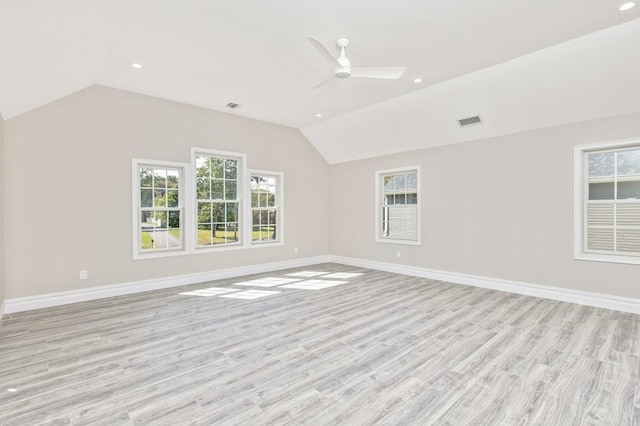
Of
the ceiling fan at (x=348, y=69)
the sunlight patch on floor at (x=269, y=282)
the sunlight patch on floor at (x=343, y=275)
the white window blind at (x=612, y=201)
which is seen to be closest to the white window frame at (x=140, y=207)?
the sunlight patch on floor at (x=269, y=282)

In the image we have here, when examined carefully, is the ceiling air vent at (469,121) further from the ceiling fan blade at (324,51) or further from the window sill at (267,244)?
the window sill at (267,244)

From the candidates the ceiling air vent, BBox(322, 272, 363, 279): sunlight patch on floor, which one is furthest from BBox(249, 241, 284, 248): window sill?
the ceiling air vent

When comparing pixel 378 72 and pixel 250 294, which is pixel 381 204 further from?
pixel 378 72

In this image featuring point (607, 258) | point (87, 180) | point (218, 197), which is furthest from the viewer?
point (218, 197)

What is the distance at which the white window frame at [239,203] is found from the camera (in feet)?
18.5

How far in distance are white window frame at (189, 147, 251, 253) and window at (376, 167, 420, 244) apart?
2.89m

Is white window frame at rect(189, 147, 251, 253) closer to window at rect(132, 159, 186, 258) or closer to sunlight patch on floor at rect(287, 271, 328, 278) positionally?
window at rect(132, 159, 186, 258)

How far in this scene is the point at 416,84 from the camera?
4.70m

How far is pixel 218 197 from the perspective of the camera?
239 inches

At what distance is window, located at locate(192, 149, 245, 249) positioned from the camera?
19.1ft

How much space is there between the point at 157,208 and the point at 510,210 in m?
5.82

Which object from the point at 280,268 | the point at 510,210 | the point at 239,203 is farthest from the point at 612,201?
the point at 239,203

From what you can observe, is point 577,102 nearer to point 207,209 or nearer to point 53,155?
point 207,209

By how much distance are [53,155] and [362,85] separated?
4.48m
